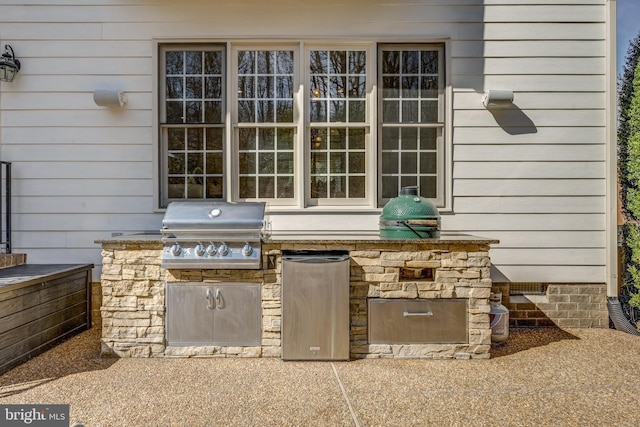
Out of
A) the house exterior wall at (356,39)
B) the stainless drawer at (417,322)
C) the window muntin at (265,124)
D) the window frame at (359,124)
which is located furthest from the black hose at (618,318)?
the window muntin at (265,124)

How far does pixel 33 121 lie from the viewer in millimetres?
4203

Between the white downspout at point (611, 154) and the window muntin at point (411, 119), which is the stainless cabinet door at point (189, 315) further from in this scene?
the white downspout at point (611, 154)

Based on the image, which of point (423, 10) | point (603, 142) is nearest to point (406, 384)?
point (603, 142)

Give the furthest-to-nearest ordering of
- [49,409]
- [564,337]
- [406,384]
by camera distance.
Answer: [564,337], [406,384], [49,409]

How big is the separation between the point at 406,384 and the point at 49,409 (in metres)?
2.36

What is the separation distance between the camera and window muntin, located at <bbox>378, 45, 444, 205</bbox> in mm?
4297

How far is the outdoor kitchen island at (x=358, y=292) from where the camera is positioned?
3.29 m

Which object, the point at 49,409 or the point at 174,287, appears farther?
the point at 174,287

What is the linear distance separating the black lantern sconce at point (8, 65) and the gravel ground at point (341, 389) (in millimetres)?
2905

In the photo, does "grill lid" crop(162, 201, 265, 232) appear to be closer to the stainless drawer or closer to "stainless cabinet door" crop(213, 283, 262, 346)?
"stainless cabinet door" crop(213, 283, 262, 346)

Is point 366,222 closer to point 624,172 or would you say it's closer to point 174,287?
point 174,287

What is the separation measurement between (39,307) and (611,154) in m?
5.81

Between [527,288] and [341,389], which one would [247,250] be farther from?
[527,288]

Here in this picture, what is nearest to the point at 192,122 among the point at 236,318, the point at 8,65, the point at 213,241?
the point at 213,241
